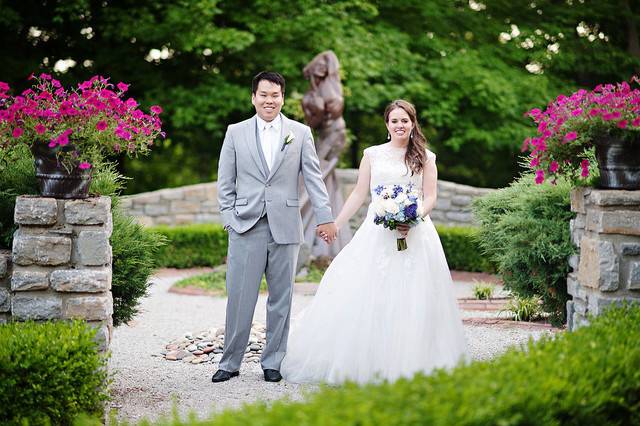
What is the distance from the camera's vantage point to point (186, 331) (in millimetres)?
7543

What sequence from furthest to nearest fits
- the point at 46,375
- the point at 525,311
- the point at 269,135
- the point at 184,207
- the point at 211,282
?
the point at 184,207 → the point at 211,282 → the point at 525,311 → the point at 269,135 → the point at 46,375

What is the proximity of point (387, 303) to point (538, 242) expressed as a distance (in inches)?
55.3

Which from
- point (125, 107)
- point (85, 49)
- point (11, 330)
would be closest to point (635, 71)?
point (85, 49)

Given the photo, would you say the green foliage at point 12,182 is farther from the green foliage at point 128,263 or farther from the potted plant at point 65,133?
the green foliage at point 128,263

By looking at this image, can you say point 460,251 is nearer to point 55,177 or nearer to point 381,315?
point 381,315

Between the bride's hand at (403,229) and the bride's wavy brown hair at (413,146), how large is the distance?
0.44m

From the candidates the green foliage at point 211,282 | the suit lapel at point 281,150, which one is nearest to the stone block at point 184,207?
the green foliage at point 211,282

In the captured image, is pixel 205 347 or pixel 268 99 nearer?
pixel 268 99

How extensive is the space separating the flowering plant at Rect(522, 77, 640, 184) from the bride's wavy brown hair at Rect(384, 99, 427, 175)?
72 centimetres

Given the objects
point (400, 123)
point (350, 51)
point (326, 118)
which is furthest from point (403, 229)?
point (350, 51)

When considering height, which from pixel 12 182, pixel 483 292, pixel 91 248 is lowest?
pixel 483 292

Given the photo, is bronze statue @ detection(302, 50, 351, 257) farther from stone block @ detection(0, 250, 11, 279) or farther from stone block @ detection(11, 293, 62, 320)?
stone block @ detection(11, 293, 62, 320)

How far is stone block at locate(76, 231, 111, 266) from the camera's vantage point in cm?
442

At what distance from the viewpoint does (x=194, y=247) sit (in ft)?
39.9
